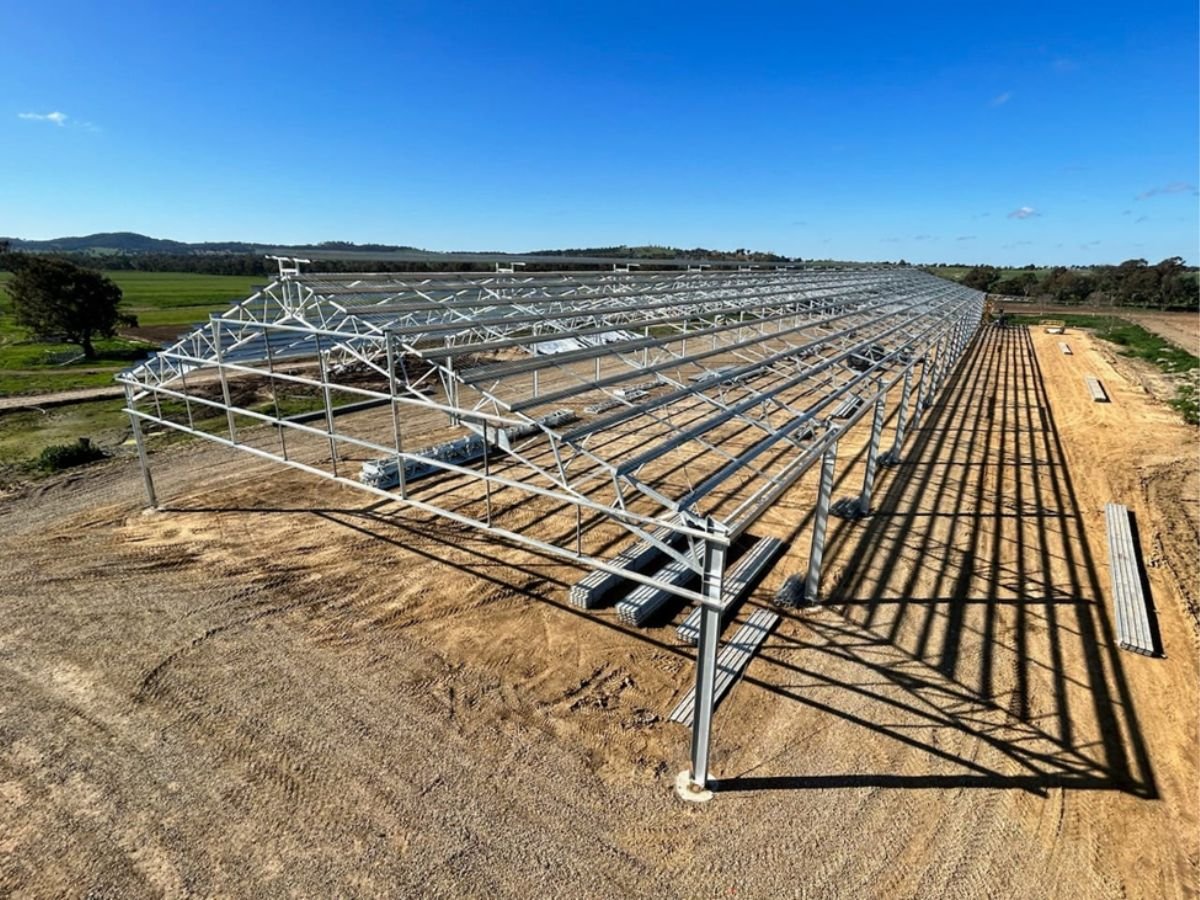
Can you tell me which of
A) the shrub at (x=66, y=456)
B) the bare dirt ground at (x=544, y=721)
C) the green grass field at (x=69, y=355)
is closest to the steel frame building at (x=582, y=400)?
the bare dirt ground at (x=544, y=721)

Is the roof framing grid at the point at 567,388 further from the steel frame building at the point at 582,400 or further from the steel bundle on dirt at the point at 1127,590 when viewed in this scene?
the steel bundle on dirt at the point at 1127,590

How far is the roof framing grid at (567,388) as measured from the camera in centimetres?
888

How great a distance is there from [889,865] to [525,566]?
7.77 meters

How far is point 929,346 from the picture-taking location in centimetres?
2216

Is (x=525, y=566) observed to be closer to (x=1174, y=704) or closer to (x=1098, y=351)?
(x=1174, y=704)

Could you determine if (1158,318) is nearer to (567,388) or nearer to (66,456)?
(567,388)

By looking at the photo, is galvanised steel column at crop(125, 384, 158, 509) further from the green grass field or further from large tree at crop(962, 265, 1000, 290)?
large tree at crop(962, 265, 1000, 290)

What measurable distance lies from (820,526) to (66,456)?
66.8 ft

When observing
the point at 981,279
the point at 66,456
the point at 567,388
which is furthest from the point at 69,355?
the point at 981,279

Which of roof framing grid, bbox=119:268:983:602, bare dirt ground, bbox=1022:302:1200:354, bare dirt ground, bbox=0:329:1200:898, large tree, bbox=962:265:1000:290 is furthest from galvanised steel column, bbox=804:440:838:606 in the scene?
large tree, bbox=962:265:1000:290

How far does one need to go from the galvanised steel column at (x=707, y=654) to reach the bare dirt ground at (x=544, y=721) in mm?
459

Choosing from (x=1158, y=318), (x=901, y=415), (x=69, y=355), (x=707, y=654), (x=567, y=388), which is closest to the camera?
(x=707, y=654)

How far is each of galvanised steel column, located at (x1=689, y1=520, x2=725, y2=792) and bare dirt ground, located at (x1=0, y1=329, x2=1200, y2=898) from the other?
0.46m

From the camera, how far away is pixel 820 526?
423 inches
